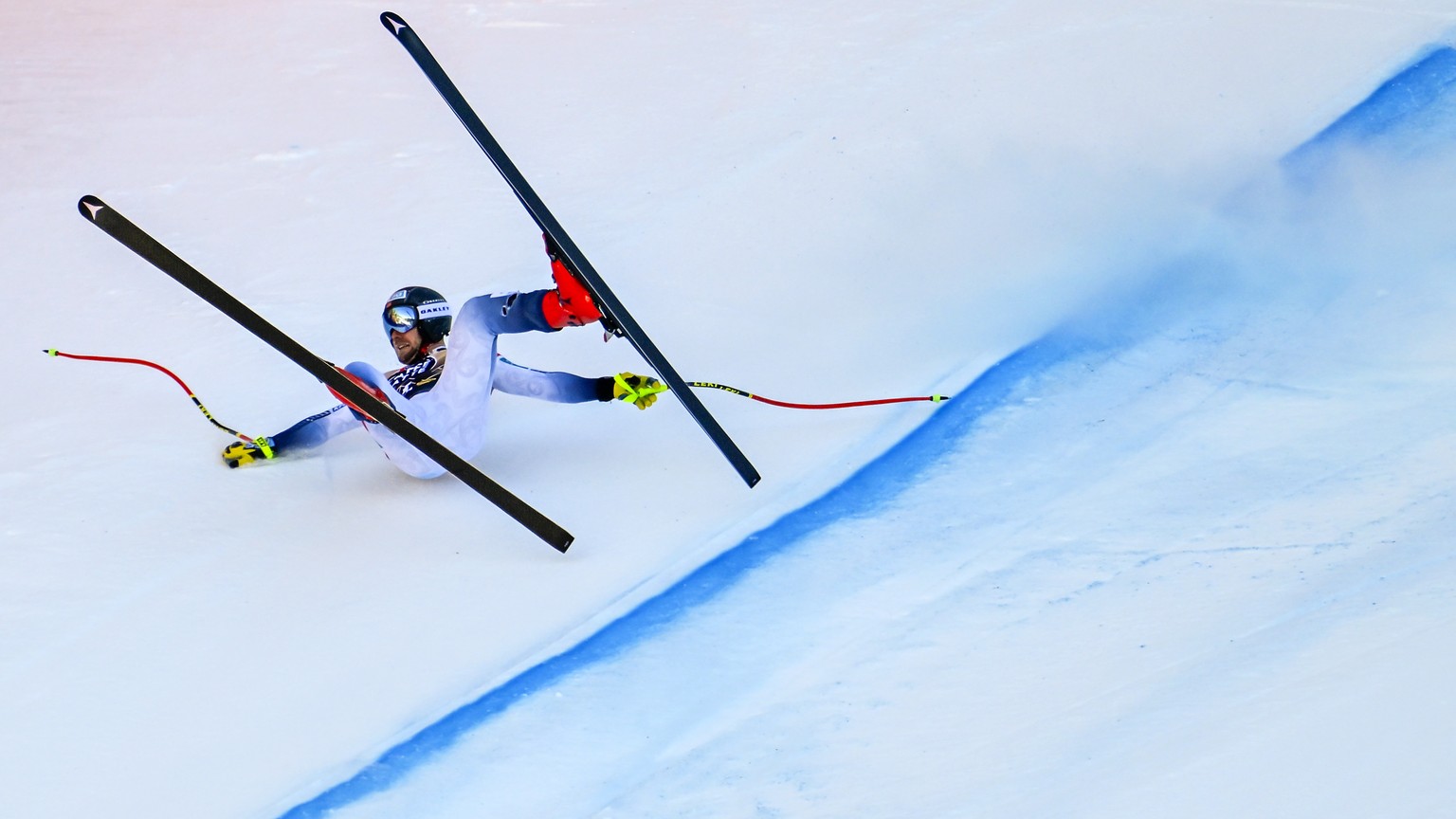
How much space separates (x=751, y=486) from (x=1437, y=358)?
3.91 ft

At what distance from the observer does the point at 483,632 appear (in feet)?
6.87

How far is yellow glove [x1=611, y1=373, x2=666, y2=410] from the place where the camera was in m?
2.35

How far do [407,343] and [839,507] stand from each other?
741 mm

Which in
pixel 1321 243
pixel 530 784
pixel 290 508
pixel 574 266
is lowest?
pixel 530 784

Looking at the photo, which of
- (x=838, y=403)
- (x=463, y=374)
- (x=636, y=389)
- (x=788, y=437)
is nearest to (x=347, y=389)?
(x=463, y=374)

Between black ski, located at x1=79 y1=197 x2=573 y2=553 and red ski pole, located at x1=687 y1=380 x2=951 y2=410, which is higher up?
black ski, located at x1=79 y1=197 x2=573 y2=553

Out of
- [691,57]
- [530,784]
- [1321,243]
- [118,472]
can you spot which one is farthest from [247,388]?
[1321,243]

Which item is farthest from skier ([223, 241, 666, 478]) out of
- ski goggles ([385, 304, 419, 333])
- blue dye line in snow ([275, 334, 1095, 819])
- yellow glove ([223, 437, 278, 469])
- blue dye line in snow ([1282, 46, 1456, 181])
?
blue dye line in snow ([1282, 46, 1456, 181])

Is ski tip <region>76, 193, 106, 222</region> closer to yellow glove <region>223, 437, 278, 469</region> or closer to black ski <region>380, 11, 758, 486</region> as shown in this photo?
black ski <region>380, 11, 758, 486</region>

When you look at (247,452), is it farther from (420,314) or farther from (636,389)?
(636,389)

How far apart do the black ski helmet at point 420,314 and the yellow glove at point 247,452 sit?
13.6 inches

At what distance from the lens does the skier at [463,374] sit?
2.23 m

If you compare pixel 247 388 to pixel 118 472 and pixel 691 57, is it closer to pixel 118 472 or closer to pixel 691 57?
pixel 118 472

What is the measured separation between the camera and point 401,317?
231cm
